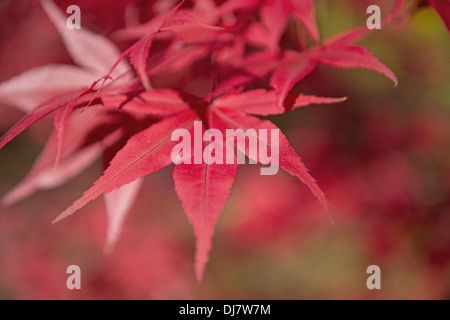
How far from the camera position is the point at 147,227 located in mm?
1770

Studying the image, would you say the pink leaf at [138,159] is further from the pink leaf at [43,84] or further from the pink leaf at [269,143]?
the pink leaf at [43,84]

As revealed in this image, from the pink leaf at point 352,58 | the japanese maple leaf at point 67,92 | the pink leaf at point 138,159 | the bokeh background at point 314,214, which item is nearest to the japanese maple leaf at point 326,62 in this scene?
the pink leaf at point 352,58

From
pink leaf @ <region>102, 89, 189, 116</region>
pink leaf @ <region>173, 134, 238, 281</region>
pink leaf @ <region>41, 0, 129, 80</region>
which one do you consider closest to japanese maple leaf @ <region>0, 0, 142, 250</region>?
pink leaf @ <region>41, 0, 129, 80</region>

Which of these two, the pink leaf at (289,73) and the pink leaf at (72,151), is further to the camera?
the pink leaf at (72,151)

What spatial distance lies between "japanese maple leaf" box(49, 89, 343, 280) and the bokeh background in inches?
15.5

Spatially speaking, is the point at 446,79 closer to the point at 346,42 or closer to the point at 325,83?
the point at 325,83

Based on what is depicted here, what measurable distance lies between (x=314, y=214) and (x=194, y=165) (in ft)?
4.01

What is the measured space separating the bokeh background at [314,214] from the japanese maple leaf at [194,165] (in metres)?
0.39

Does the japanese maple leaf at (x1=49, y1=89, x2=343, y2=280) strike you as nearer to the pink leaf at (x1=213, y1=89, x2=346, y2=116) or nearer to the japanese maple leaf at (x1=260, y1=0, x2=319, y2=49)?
the pink leaf at (x1=213, y1=89, x2=346, y2=116)

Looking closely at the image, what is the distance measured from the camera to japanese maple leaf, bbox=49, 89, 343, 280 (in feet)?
1.24

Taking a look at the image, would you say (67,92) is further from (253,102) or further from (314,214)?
(314,214)

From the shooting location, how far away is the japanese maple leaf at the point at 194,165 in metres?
0.38

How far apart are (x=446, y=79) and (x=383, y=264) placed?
667mm

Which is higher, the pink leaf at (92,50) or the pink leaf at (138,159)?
the pink leaf at (92,50)
